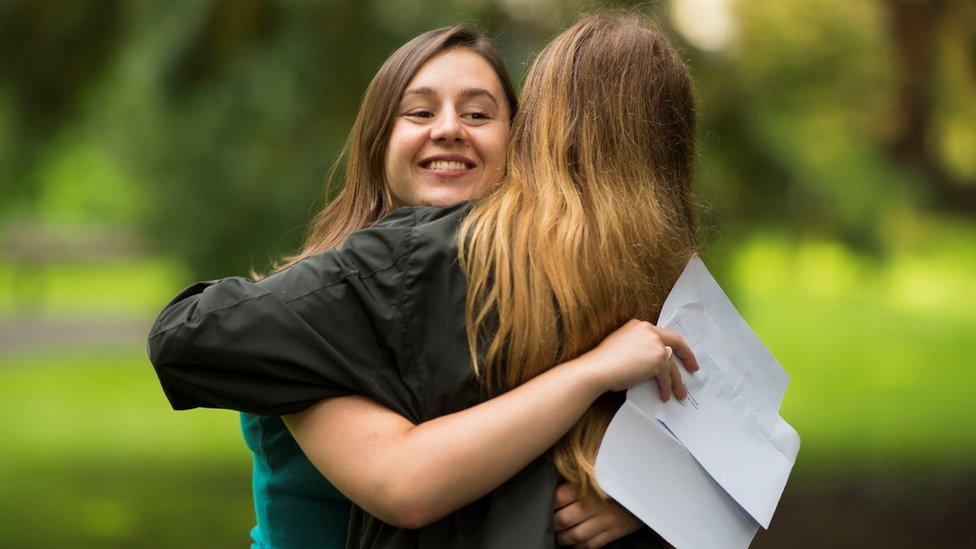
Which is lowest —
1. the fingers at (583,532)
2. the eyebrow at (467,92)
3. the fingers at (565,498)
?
the fingers at (583,532)

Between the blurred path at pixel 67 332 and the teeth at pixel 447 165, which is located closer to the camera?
the teeth at pixel 447 165

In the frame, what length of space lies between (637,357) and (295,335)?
1.40ft

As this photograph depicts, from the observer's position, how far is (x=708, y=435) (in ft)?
5.54

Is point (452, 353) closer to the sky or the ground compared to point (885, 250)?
closer to the sky

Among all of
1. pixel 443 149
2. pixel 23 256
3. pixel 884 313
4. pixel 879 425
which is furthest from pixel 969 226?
pixel 23 256

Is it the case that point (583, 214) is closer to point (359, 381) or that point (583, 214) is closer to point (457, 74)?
point (359, 381)

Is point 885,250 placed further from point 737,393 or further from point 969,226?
point 737,393

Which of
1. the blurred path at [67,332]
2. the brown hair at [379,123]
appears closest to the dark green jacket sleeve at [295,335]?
the brown hair at [379,123]

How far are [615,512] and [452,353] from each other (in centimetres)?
30

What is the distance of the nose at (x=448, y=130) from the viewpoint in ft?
6.40

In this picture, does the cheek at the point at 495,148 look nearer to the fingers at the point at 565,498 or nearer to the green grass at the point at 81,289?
the fingers at the point at 565,498

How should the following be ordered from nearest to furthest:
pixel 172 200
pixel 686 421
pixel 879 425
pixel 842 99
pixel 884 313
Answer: pixel 686 421 → pixel 172 200 → pixel 842 99 → pixel 879 425 → pixel 884 313

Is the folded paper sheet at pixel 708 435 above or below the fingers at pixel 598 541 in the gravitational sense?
above

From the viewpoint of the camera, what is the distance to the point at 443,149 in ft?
6.47
